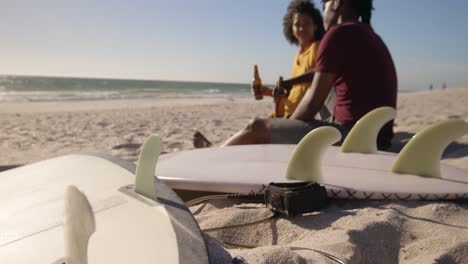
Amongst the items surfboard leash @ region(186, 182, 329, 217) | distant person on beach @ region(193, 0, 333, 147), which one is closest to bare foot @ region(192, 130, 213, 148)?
distant person on beach @ region(193, 0, 333, 147)

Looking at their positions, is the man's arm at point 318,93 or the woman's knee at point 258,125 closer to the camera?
the man's arm at point 318,93

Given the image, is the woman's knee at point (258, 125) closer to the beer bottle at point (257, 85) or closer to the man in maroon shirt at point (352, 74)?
the man in maroon shirt at point (352, 74)

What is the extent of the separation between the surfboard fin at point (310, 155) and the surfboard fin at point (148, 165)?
0.61 meters

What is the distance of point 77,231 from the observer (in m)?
0.65

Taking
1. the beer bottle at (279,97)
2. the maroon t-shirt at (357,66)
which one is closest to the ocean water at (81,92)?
the beer bottle at (279,97)

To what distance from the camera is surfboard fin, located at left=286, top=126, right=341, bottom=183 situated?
140 centimetres

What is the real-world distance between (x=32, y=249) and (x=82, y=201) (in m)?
0.31

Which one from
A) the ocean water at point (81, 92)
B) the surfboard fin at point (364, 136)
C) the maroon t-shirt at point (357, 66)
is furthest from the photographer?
the ocean water at point (81, 92)

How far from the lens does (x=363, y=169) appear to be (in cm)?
168

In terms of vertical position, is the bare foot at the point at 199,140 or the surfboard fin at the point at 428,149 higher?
the surfboard fin at the point at 428,149

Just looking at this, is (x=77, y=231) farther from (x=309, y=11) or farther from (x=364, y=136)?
→ (x=309, y=11)

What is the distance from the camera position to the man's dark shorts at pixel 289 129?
2279 mm

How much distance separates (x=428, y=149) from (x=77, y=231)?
1.30 metres

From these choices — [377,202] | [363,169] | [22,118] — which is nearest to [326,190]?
[377,202]
